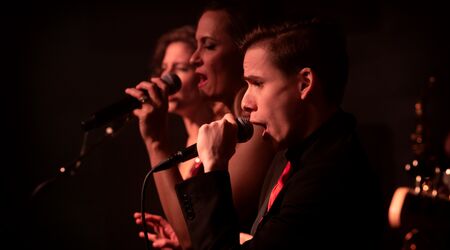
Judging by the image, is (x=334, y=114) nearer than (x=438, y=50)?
Yes

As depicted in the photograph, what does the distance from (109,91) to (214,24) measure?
1454 millimetres

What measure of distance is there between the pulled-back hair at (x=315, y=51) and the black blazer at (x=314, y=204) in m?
0.09

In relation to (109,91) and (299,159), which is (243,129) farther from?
(109,91)

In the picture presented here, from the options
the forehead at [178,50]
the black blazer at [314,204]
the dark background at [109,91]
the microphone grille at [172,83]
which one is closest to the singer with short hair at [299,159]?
the black blazer at [314,204]

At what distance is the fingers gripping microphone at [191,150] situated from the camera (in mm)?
1572

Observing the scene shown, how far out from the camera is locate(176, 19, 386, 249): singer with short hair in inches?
52.9

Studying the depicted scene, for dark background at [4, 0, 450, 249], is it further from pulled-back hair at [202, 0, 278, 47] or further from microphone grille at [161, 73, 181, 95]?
pulled-back hair at [202, 0, 278, 47]

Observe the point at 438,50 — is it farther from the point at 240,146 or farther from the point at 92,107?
the point at 92,107

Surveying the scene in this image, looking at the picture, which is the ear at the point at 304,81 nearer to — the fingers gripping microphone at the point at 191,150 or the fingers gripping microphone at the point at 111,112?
the fingers gripping microphone at the point at 191,150

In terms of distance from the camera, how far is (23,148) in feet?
11.1

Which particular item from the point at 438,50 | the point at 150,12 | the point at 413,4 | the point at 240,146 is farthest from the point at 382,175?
the point at 150,12

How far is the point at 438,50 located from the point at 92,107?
1.90m

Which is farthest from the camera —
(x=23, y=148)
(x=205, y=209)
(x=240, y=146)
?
(x=23, y=148)

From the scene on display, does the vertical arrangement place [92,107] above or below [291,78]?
above
